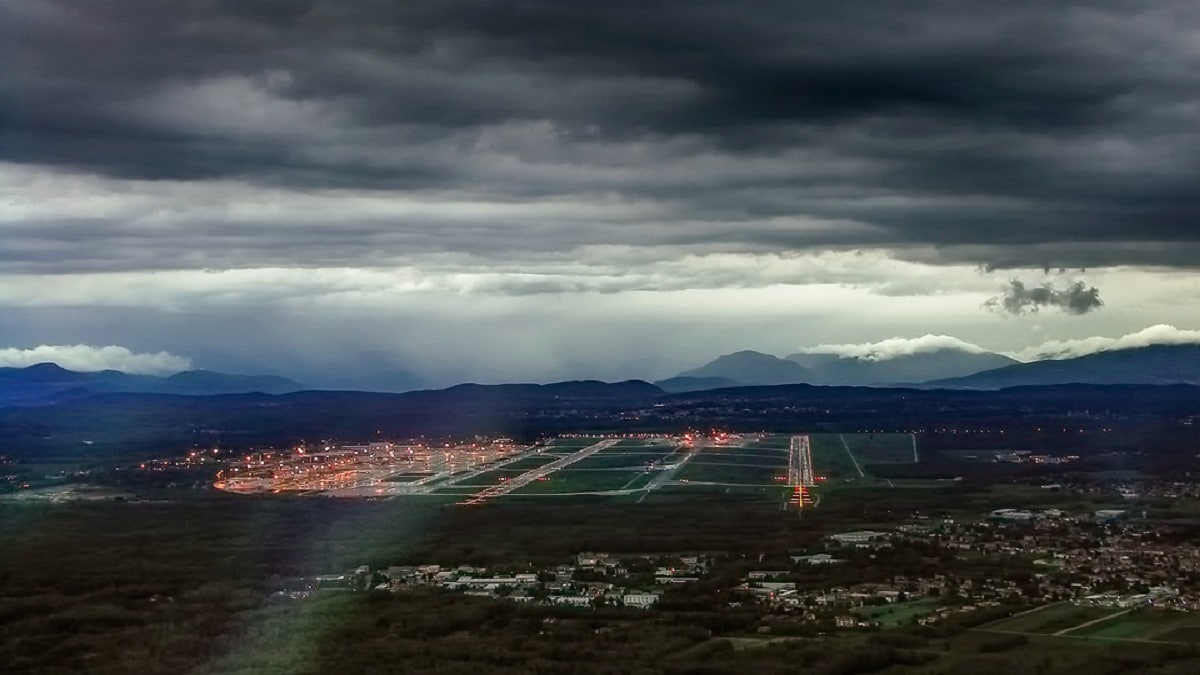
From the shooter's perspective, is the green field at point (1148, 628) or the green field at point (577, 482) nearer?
the green field at point (1148, 628)

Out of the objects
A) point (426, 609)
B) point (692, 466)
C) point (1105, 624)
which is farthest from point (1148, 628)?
point (692, 466)

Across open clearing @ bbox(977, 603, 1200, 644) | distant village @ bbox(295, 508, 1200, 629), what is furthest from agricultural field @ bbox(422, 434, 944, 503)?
open clearing @ bbox(977, 603, 1200, 644)

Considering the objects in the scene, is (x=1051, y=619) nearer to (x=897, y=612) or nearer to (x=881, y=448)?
(x=897, y=612)

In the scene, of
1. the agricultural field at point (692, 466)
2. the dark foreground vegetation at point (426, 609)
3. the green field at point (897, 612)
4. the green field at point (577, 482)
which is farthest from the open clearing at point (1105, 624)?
the green field at point (577, 482)

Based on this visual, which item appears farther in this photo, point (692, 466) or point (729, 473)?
point (692, 466)

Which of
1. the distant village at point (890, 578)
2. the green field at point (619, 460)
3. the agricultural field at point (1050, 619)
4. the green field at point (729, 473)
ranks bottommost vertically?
the agricultural field at point (1050, 619)

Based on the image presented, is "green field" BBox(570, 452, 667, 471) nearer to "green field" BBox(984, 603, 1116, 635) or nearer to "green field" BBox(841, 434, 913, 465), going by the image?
"green field" BBox(841, 434, 913, 465)

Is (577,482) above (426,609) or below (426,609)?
above

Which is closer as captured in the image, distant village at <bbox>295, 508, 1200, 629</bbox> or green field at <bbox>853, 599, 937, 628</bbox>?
green field at <bbox>853, 599, 937, 628</bbox>

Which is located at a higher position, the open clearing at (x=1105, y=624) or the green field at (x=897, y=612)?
the green field at (x=897, y=612)

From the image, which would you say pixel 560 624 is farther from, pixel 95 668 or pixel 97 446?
pixel 97 446

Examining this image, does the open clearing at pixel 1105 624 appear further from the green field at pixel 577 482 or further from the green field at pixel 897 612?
the green field at pixel 577 482

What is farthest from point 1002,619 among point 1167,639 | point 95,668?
point 95,668

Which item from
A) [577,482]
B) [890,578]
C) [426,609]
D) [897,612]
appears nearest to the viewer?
[897,612]
